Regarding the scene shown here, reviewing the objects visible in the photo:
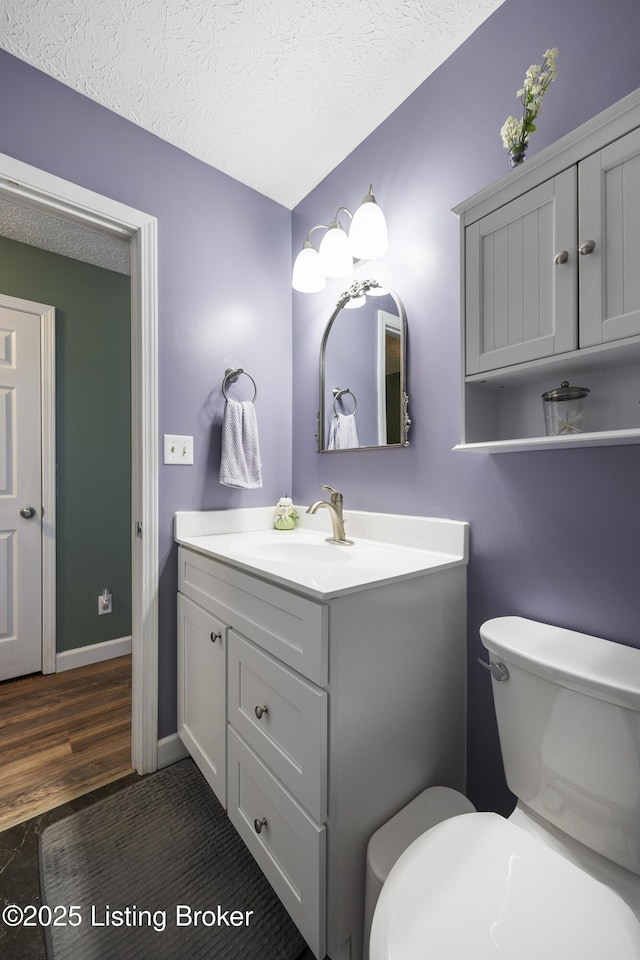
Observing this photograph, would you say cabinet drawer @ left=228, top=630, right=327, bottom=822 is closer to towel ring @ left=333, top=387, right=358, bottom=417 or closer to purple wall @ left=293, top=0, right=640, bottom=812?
purple wall @ left=293, top=0, right=640, bottom=812

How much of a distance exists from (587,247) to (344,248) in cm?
89

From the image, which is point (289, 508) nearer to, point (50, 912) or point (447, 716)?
point (447, 716)

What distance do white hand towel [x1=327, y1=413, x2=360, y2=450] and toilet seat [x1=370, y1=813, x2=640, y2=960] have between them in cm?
117

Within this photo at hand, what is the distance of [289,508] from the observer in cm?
181

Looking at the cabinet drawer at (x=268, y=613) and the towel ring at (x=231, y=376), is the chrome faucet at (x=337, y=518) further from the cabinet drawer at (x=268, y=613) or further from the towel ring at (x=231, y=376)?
the towel ring at (x=231, y=376)

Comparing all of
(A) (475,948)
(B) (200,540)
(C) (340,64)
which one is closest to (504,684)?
(A) (475,948)

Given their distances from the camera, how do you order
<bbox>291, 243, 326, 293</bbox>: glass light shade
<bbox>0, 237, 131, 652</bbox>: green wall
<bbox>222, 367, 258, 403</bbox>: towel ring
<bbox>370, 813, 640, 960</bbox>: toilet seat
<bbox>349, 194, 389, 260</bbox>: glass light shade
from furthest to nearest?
<bbox>0, 237, 131, 652</bbox>: green wall → <bbox>222, 367, 258, 403</bbox>: towel ring → <bbox>291, 243, 326, 293</bbox>: glass light shade → <bbox>349, 194, 389, 260</bbox>: glass light shade → <bbox>370, 813, 640, 960</bbox>: toilet seat

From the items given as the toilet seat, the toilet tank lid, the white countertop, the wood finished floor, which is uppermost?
the white countertop

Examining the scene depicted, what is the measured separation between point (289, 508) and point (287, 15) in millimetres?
1596

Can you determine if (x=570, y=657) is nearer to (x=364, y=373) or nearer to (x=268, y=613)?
(x=268, y=613)

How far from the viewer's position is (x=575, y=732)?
78cm

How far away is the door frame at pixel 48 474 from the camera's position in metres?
2.25

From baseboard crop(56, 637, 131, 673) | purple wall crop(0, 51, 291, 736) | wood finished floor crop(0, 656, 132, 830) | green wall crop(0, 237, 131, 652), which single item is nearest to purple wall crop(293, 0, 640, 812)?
purple wall crop(0, 51, 291, 736)

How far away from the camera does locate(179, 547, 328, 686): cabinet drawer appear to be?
848mm
